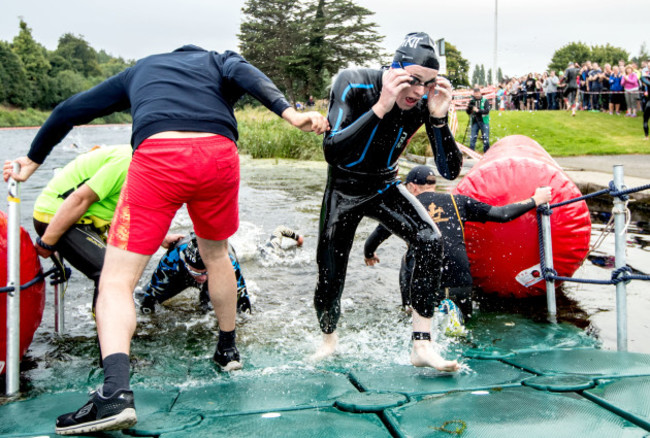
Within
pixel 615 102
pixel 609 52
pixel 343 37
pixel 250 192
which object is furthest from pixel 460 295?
pixel 609 52

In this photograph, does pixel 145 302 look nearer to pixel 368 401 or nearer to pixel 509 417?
pixel 368 401

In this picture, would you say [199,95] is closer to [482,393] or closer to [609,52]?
[482,393]

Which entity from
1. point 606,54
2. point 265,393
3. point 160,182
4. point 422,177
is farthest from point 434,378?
point 606,54

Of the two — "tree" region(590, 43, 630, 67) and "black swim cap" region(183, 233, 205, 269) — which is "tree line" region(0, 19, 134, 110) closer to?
"tree" region(590, 43, 630, 67)

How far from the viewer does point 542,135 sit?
63.8 feet

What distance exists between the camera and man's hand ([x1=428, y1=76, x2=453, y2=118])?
322cm

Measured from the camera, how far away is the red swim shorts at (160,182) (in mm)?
2617

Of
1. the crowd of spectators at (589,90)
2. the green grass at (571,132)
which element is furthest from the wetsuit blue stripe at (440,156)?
the crowd of spectators at (589,90)

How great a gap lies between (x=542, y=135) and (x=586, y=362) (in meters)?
17.7

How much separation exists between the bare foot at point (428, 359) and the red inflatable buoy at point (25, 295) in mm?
2236

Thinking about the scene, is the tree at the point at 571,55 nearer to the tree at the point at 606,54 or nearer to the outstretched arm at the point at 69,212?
the tree at the point at 606,54

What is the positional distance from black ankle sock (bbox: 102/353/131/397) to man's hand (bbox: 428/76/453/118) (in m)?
2.08

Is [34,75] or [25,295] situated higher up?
[34,75]

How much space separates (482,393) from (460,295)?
64.3 inches
